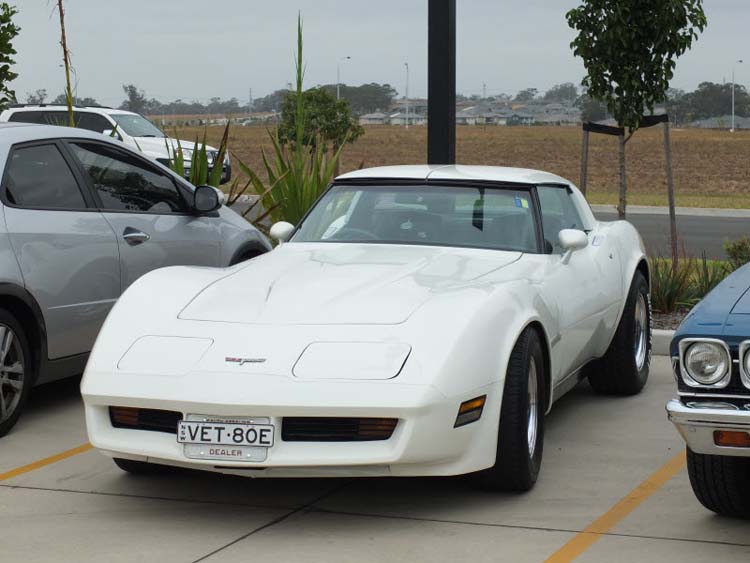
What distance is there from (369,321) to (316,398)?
0.54 metres

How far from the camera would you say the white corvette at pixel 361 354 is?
5.00 meters

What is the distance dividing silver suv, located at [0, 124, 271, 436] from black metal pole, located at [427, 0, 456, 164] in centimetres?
259

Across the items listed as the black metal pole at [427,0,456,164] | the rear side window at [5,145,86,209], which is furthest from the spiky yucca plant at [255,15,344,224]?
the rear side window at [5,145,86,209]

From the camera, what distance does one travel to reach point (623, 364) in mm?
7684

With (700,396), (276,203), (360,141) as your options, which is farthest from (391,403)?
(360,141)

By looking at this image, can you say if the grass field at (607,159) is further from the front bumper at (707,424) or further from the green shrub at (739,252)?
the front bumper at (707,424)

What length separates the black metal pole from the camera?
33.6 ft

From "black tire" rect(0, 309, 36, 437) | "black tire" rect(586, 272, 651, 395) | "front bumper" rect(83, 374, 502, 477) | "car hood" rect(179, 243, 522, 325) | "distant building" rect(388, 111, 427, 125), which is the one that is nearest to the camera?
"front bumper" rect(83, 374, 502, 477)

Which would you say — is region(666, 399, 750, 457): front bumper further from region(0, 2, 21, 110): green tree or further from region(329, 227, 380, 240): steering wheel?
region(0, 2, 21, 110): green tree

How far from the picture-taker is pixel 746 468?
201 inches

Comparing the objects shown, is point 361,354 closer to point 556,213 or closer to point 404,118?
point 556,213

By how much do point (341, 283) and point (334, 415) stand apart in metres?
1.07

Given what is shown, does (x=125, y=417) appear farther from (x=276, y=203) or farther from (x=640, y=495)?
(x=276, y=203)

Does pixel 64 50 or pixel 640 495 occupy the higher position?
pixel 64 50
